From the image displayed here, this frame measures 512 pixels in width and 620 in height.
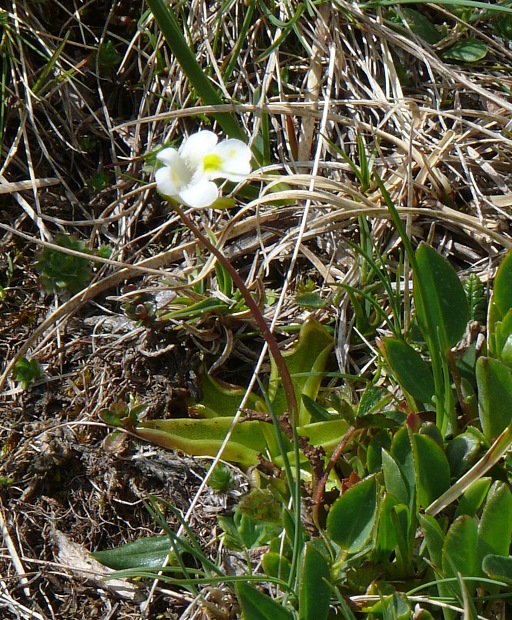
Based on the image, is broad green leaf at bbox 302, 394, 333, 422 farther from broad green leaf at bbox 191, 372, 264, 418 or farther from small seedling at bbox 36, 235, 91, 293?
small seedling at bbox 36, 235, 91, 293

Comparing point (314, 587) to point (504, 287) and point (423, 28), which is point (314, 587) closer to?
point (504, 287)

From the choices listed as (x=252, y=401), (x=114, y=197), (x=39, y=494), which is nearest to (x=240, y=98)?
(x=114, y=197)

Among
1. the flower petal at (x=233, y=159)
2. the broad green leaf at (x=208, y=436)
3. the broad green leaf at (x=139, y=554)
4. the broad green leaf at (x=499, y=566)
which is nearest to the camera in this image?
the broad green leaf at (x=499, y=566)

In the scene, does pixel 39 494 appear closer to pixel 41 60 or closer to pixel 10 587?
pixel 10 587

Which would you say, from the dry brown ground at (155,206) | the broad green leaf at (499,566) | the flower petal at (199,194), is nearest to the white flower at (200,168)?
the flower petal at (199,194)

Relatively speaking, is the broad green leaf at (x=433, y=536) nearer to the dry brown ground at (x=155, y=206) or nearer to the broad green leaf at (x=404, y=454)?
the broad green leaf at (x=404, y=454)

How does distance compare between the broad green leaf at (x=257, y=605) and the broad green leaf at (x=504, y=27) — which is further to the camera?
the broad green leaf at (x=504, y=27)

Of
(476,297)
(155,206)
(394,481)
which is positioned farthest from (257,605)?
(155,206)
